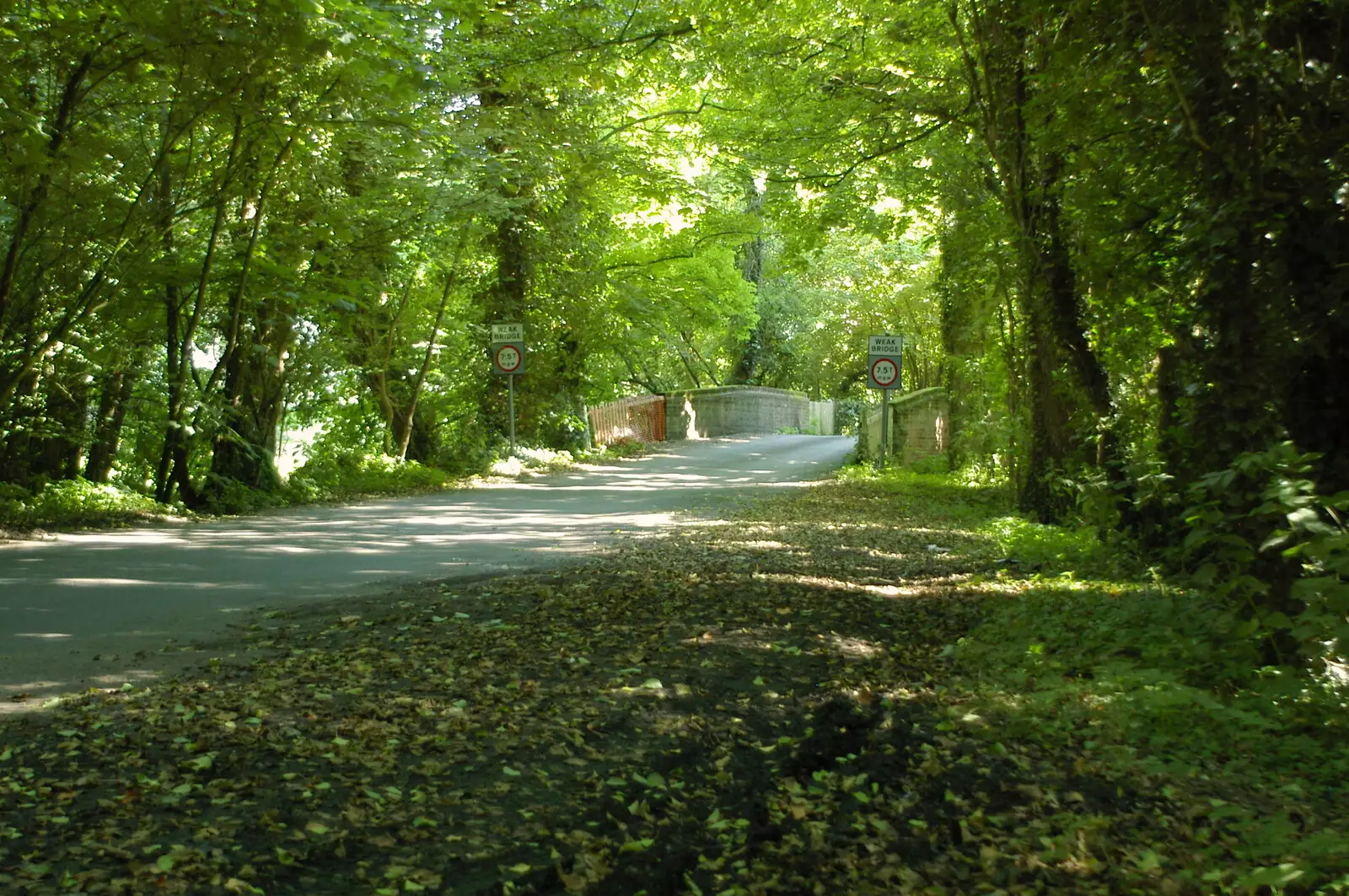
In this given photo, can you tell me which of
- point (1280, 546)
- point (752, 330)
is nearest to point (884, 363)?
point (1280, 546)

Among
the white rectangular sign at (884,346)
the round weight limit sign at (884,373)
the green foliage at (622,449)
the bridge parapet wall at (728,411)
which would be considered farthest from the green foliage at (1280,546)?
the bridge parapet wall at (728,411)

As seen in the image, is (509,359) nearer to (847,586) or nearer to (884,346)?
(884,346)

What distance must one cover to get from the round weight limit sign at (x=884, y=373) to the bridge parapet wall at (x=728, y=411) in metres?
18.6

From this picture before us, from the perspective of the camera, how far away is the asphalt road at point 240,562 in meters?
6.61

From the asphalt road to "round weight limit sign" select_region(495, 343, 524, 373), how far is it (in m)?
4.68

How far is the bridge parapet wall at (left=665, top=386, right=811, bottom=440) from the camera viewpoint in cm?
4228

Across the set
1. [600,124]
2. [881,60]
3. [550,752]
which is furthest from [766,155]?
[550,752]

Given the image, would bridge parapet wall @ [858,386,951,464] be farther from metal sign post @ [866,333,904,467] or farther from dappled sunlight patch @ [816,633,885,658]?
dappled sunlight patch @ [816,633,885,658]

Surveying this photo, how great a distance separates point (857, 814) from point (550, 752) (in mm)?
1349

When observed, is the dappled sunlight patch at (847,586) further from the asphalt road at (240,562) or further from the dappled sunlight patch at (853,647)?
the asphalt road at (240,562)

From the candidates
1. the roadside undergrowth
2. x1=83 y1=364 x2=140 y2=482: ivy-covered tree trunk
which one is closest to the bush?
x1=83 y1=364 x2=140 y2=482: ivy-covered tree trunk

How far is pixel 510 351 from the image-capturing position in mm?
23547

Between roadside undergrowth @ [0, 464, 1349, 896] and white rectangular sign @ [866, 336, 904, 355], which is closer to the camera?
roadside undergrowth @ [0, 464, 1349, 896]

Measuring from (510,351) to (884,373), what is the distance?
7352 millimetres
